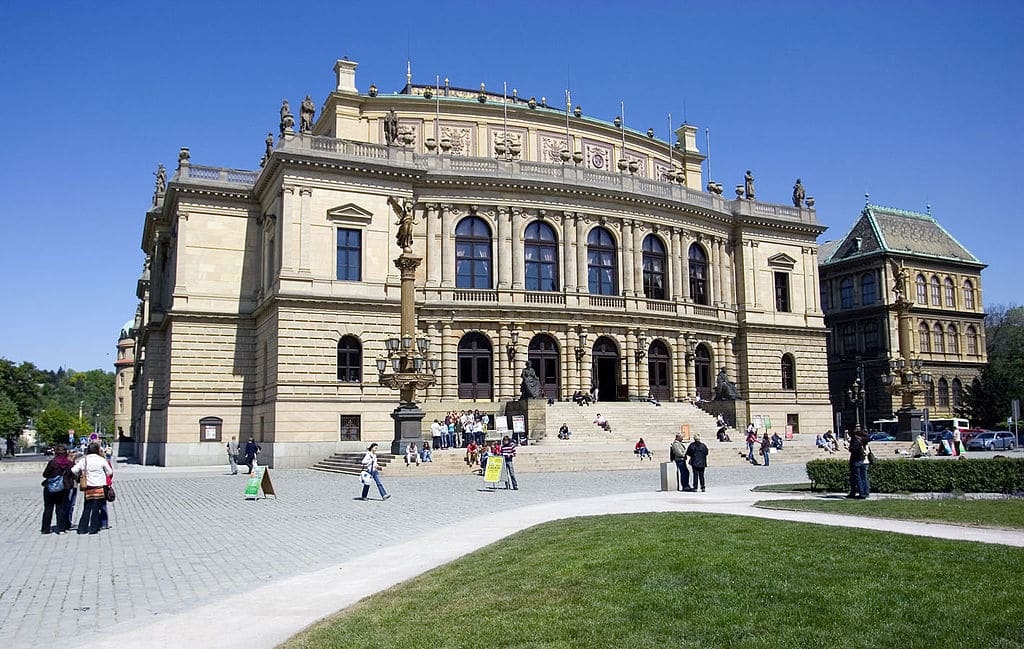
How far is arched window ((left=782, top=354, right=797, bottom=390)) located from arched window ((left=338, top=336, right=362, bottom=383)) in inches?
1245

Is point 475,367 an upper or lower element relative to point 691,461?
upper

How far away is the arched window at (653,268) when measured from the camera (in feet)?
187

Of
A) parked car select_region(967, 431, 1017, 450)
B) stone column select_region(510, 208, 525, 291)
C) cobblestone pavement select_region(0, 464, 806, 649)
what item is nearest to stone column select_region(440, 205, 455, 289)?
stone column select_region(510, 208, 525, 291)

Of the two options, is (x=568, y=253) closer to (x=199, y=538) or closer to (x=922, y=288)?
(x=199, y=538)

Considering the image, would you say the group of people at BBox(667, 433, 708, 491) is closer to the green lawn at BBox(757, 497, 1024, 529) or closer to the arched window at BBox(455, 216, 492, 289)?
the green lawn at BBox(757, 497, 1024, 529)

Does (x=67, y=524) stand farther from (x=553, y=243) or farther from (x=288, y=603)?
(x=553, y=243)

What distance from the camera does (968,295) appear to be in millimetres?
87312

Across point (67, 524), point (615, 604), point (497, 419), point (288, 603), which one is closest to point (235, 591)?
point (288, 603)

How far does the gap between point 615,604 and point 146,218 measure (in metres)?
62.9

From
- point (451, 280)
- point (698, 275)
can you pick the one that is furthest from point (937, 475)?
point (698, 275)

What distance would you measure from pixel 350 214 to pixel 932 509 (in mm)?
35813

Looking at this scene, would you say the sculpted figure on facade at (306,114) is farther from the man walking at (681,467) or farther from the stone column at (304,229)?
the man walking at (681,467)

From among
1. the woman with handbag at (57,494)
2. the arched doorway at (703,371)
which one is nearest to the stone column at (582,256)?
the arched doorway at (703,371)

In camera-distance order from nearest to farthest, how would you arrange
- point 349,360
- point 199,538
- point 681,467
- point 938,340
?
point 199,538 → point 681,467 → point 349,360 → point 938,340
